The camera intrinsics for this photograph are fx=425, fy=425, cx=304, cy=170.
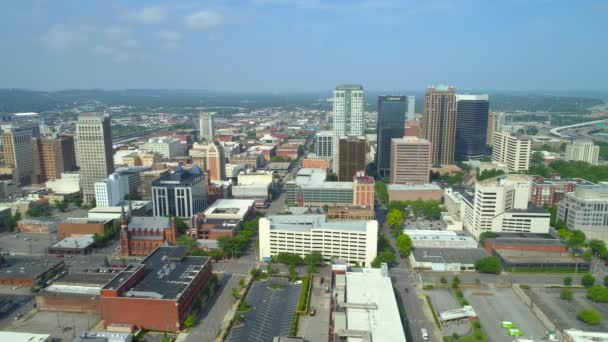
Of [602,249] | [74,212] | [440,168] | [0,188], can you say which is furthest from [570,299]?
[0,188]

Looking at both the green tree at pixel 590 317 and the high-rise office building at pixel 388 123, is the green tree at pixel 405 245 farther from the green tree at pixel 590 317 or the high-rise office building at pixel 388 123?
the high-rise office building at pixel 388 123

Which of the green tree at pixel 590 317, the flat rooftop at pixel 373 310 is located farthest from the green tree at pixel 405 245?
the green tree at pixel 590 317

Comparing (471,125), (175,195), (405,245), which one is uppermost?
(471,125)

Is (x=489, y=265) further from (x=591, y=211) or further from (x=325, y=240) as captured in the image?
(x=591, y=211)

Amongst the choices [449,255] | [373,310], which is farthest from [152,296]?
[449,255]

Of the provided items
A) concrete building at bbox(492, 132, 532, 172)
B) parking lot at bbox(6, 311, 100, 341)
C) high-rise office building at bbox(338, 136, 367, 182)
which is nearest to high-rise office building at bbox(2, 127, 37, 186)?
parking lot at bbox(6, 311, 100, 341)
